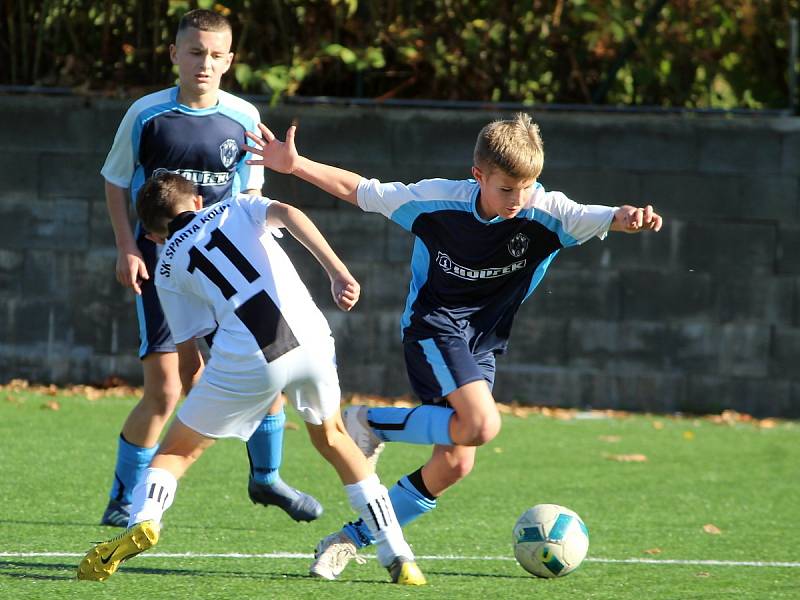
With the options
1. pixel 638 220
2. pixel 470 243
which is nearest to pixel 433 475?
pixel 470 243

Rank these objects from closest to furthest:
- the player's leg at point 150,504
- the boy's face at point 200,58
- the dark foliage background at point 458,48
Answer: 1. the player's leg at point 150,504
2. the boy's face at point 200,58
3. the dark foliage background at point 458,48

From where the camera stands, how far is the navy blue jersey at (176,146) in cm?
562

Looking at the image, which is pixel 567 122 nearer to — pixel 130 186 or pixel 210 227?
pixel 130 186

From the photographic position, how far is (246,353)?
4.34 meters

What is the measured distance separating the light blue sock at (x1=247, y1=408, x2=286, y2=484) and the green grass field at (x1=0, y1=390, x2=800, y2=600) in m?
0.24

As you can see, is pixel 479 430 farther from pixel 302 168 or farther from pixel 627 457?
pixel 627 457

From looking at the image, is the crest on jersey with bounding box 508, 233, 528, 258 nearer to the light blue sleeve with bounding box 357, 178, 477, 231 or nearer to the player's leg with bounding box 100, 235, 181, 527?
the light blue sleeve with bounding box 357, 178, 477, 231

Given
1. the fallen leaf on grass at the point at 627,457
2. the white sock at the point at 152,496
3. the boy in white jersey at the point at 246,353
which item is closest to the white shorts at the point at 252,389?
the boy in white jersey at the point at 246,353

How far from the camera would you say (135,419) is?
5.68 m

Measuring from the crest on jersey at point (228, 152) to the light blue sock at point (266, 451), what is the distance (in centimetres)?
111

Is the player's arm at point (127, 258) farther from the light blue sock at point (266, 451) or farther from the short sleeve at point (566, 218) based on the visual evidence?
the short sleeve at point (566, 218)

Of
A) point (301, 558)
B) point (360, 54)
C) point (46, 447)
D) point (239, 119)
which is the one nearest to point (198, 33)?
point (239, 119)

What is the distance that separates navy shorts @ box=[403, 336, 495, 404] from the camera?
193 inches

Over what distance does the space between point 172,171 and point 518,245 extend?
159cm
